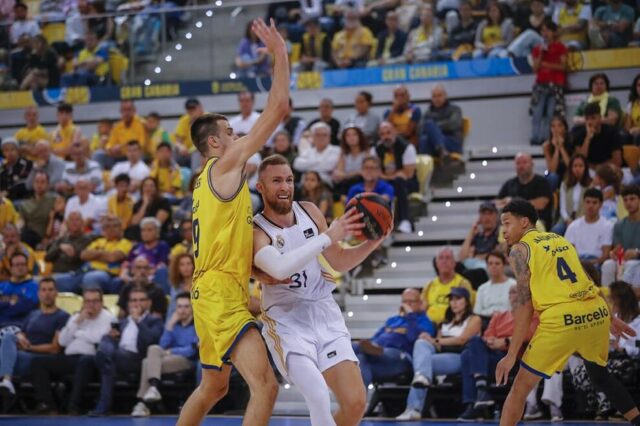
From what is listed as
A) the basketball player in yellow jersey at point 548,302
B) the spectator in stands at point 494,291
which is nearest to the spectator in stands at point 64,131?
the spectator in stands at point 494,291

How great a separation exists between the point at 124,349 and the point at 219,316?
5.82 meters

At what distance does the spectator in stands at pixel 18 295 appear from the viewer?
1283 centimetres

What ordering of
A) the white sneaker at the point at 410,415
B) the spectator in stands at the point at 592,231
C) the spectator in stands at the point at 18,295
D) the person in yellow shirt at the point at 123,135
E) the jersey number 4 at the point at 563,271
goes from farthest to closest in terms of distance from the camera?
the person in yellow shirt at the point at 123,135 < the spectator in stands at the point at 18,295 < the spectator in stands at the point at 592,231 < the white sneaker at the point at 410,415 < the jersey number 4 at the point at 563,271

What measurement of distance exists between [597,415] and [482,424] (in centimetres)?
106

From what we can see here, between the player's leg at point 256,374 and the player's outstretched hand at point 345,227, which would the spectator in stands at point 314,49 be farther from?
the player's leg at point 256,374

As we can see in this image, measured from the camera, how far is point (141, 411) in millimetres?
11547

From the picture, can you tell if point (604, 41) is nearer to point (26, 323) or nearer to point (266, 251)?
point (26, 323)

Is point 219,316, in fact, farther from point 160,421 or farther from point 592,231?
point 592,231

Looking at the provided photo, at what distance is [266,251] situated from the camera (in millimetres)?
6258

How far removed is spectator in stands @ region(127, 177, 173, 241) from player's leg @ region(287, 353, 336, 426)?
24.9 ft

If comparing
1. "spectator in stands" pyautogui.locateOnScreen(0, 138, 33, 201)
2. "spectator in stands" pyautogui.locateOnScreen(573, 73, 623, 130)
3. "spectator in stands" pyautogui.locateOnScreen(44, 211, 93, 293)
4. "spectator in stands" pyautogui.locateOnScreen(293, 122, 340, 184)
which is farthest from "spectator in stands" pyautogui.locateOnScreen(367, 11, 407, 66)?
"spectator in stands" pyautogui.locateOnScreen(0, 138, 33, 201)

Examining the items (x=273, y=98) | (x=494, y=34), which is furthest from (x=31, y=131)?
(x=273, y=98)

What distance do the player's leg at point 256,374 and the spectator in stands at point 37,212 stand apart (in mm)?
9055

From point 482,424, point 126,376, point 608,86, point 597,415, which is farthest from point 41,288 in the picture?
point 608,86
